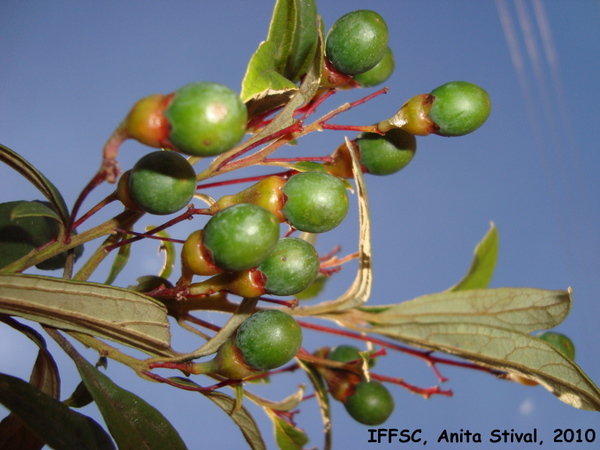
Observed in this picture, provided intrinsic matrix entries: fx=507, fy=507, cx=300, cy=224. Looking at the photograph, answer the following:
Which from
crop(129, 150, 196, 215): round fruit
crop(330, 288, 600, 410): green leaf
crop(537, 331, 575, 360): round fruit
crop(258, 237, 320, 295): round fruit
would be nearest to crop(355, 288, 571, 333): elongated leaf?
crop(330, 288, 600, 410): green leaf

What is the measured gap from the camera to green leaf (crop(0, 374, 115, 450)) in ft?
3.26

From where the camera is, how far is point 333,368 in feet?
5.76

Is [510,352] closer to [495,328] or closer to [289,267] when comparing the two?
[495,328]

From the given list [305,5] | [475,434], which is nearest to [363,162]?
[305,5]

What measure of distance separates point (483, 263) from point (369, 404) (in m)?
0.71

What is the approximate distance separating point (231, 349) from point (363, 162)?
0.56m

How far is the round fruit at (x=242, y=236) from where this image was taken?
93 centimetres

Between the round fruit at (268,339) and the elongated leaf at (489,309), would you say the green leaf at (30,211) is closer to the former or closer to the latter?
the round fruit at (268,339)

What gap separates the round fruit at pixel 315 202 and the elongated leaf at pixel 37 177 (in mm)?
537

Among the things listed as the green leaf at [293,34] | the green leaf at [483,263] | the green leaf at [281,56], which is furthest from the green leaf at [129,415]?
the green leaf at [483,263]

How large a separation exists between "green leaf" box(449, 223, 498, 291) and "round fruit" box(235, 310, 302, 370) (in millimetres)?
1027

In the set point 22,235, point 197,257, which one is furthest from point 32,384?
point 197,257

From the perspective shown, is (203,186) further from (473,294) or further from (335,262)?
(473,294)

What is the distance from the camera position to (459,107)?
1.13m
